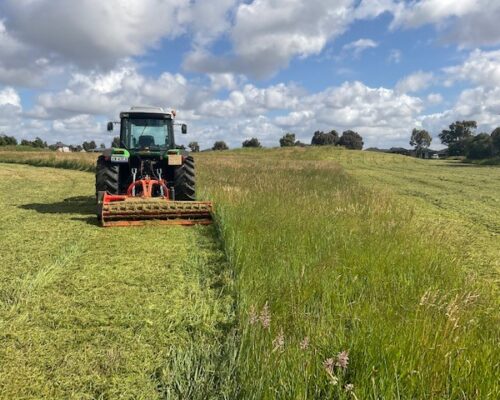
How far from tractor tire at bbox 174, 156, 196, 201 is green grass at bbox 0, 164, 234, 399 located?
94.0 inches

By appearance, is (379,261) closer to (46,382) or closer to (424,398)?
(424,398)

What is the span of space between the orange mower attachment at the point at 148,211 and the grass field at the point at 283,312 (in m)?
0.57

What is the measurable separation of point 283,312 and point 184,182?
612 centimetres

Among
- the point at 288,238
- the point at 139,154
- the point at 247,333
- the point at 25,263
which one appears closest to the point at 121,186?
the point at 139,154

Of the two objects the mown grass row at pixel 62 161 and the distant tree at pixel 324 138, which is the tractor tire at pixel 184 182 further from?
the distant tree at pixel 324 138

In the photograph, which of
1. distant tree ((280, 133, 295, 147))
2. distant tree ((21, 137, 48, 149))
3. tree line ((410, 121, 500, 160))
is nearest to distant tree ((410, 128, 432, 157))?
tree line ((410, 121, 500, 160))

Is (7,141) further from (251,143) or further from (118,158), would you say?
(118,158)

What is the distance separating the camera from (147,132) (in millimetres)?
10008

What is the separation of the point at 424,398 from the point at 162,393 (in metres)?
1.46

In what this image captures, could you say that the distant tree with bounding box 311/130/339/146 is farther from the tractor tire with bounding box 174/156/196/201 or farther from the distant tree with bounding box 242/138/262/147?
the tractor tire with bounding box 174/156/196/201

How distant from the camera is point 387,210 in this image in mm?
7465

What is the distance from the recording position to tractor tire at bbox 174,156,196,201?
9.31m

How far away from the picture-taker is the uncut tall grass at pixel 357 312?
96.0 inches

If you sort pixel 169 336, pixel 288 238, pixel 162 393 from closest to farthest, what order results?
pixel 162 393 < pixel 169 336 < pixel 288 238
